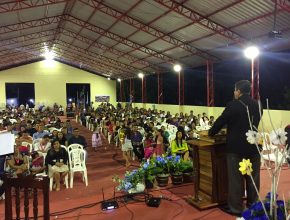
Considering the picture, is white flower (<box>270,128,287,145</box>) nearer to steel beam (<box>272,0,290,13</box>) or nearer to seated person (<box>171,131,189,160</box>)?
seated person (<box>171,131,189,160</box>)

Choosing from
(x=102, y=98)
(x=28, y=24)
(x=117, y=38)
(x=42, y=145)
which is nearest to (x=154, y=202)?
(x=42, y=145)

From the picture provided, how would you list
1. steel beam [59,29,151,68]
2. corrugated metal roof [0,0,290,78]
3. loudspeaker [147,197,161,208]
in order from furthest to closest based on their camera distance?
steel beam [59,29,151,68] → corrugated metal roof [0,0,290,78] → loudspeaker [147,197,161,208]

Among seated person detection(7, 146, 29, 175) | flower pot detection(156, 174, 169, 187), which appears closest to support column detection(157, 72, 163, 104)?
seated person detection(7, 146, 29, 175)

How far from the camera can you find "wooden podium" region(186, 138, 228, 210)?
3.75 meters

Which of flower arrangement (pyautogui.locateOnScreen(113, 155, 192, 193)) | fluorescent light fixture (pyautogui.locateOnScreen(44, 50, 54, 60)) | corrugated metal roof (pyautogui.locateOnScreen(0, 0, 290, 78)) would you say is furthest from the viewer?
fluorescent light fixture (pyautogui.locateOnScreen(44, 50, 54, 60))

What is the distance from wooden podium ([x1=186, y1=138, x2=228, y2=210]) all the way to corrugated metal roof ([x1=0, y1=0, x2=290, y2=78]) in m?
5.67

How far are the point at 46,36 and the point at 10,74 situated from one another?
34.1ft

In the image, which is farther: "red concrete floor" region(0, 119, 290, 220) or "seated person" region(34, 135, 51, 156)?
"seated person" region(34, 135, 51, 156)

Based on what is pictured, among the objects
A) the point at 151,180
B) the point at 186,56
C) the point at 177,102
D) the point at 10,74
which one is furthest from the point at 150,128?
the point at 10,74

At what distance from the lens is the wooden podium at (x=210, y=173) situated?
375 cm

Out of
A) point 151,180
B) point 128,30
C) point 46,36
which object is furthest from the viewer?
point 46,36

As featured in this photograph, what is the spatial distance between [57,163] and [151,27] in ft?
27.6

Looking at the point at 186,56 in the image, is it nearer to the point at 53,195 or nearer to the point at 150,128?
the point at 150,128

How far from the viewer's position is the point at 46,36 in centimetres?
1778
